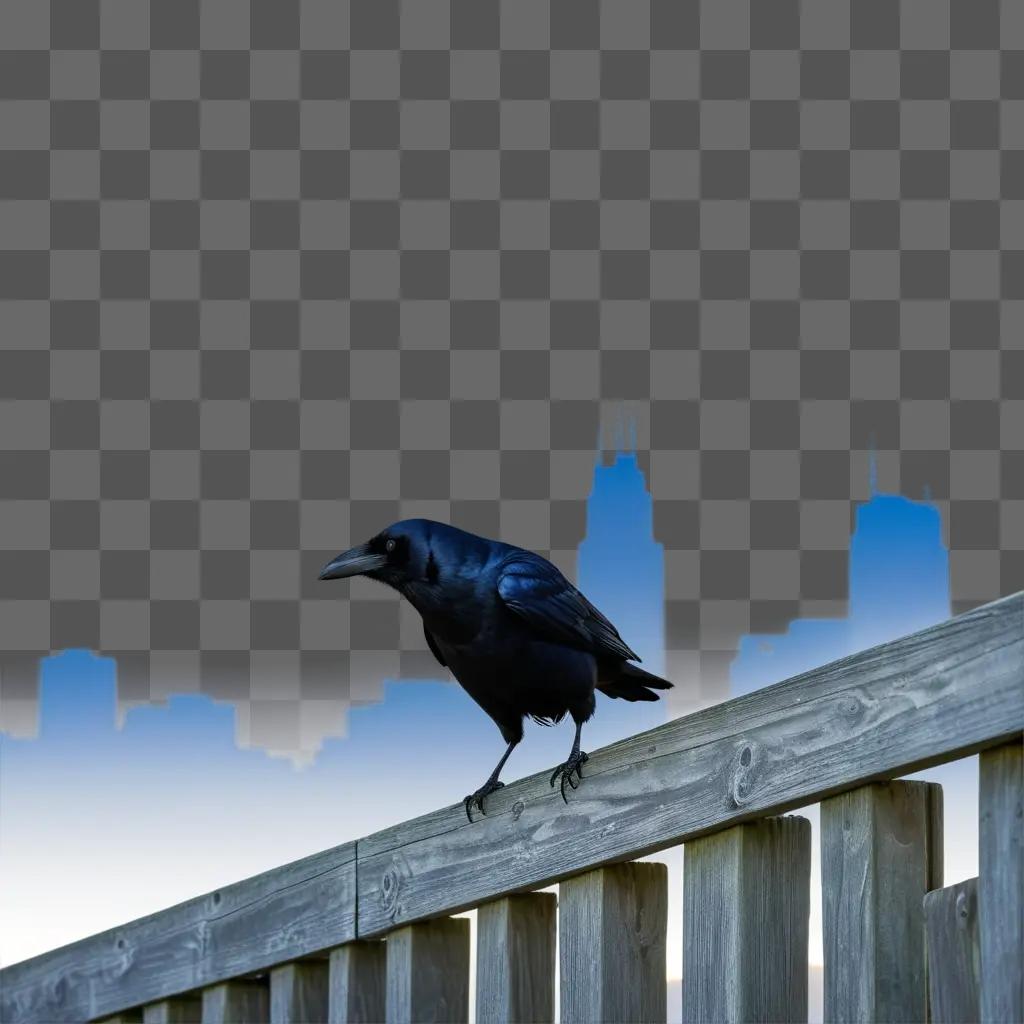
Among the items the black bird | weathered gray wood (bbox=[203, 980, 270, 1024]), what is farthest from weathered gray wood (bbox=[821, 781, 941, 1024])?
weathered gray wood (bbox=[203, 980, 270, 1024])

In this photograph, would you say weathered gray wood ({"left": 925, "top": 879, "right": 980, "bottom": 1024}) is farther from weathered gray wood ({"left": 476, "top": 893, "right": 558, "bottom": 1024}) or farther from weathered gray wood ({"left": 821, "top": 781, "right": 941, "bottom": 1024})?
weathered gray wood ({"left": 476, "top": 893, "right": 558, "bottom": 1024})

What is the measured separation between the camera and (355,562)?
143 inches

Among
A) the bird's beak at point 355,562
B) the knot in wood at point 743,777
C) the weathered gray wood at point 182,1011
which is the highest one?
the bird's beak at point 355,562

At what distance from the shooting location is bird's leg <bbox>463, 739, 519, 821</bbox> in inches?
115

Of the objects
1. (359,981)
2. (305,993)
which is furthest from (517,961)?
(305,993)

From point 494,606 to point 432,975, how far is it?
863 mm

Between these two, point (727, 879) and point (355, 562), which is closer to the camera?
point (727, 879)

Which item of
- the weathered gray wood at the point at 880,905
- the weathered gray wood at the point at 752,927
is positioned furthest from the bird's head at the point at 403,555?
the weathered gray wood at the point at 880,905

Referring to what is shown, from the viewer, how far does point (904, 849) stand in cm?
202

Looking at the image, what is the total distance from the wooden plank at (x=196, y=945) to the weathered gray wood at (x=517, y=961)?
45 centimetres

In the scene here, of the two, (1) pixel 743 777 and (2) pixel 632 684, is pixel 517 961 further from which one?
(2) pixel 632 684

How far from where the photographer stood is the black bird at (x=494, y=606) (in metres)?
3.57

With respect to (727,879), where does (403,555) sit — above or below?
above

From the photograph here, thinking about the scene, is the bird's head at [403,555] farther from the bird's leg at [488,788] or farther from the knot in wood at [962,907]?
the knot in wood at [962,907]
